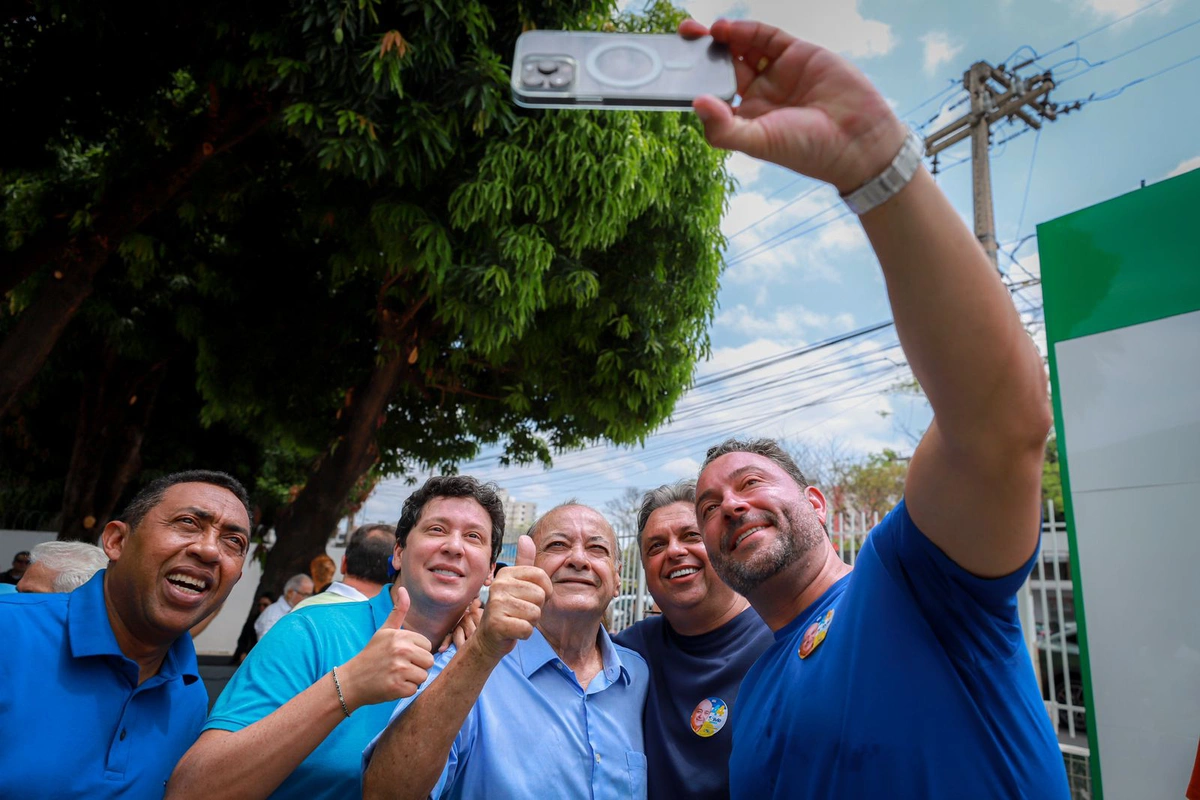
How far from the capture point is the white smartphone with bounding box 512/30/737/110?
1.05 meters

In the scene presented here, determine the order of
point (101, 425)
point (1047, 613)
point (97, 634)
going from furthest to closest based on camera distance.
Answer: point (101, 425)
point (1047, 613)
point (97, 634)

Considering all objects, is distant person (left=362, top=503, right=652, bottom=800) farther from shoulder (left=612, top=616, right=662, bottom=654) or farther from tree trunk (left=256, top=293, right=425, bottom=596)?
tree trunk (left=256, top=293, right=425, bottom=596)

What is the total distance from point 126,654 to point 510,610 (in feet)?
4.20

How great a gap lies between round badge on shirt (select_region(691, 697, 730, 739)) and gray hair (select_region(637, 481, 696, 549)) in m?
0.74

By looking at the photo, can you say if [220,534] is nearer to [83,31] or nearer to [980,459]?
[980,459]

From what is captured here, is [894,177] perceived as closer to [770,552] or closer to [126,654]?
[770,552]

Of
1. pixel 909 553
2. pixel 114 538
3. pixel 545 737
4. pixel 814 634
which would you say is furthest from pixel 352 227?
pixel 909 553

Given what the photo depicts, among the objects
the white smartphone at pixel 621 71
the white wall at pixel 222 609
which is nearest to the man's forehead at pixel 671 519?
the white smartphone at pixel 621 71

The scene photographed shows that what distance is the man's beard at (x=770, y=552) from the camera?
1932mm

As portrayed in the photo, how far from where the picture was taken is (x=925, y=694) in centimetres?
133

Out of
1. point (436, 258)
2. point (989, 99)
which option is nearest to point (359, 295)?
point (436, 258)

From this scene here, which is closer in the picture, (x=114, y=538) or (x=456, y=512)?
(x=114, y=538)

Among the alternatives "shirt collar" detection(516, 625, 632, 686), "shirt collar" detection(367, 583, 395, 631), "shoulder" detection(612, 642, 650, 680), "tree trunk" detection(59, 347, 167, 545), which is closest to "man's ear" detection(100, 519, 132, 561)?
"shirt collar" detection(367, 583, 395, 631)

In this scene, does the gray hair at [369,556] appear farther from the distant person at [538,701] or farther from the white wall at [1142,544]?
the white wall at [1142,544]
